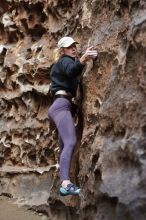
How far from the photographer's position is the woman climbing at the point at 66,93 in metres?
3.93

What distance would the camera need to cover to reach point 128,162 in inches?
115

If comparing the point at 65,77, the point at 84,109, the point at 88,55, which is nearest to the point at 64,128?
the point at 84,109

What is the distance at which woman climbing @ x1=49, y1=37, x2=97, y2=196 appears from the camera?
3928 millimetres

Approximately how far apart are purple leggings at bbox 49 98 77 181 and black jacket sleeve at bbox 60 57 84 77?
26cm

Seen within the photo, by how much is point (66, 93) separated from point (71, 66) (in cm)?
31

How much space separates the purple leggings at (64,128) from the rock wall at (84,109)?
0.12 metres

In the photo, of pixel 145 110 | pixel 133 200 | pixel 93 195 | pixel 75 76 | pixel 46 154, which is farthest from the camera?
pixel 46 154

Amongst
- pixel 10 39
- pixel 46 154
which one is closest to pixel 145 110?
pixel 46 154

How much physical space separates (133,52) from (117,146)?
0.66 meters

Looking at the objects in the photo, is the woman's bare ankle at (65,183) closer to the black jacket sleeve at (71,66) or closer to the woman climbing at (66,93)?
the woman climbing at (66,93)

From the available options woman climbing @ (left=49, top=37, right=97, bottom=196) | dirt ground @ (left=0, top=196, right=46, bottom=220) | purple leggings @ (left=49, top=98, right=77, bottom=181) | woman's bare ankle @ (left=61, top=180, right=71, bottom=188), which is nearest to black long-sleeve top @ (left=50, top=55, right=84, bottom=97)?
woman climbing @ (left=49, top=37, right=97, bottom=196)

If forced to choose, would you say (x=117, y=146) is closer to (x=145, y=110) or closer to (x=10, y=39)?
(x=145, y=110)

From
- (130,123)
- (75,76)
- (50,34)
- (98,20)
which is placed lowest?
(130,123)

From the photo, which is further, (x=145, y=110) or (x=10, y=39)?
(x=10, y=39)
